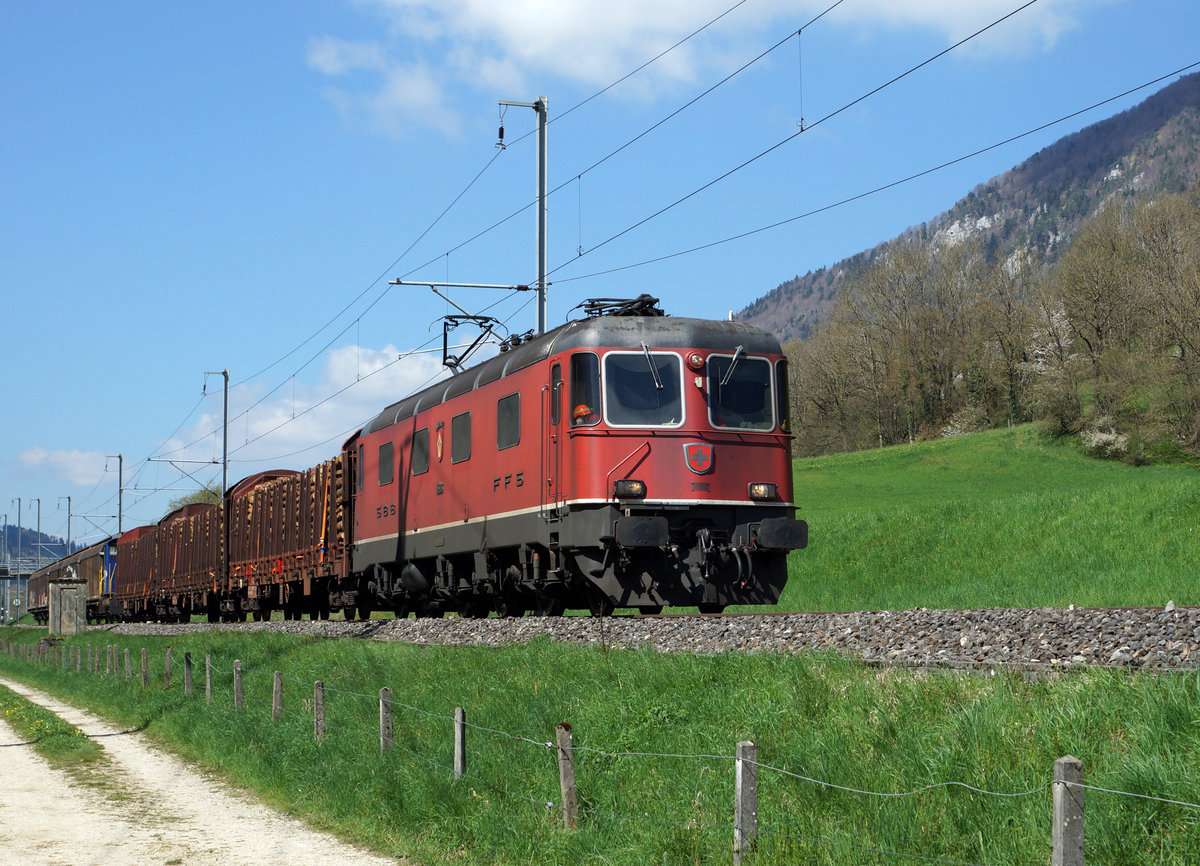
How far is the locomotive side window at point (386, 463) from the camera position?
2384cm

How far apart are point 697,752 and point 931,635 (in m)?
3.59

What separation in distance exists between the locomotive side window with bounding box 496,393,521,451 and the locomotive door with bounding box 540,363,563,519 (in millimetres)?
1104

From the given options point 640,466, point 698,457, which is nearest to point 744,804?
point 640,466

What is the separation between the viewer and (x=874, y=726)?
301 inches

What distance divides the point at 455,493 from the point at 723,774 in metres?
13.2

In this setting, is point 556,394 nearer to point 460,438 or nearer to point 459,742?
point 460,438

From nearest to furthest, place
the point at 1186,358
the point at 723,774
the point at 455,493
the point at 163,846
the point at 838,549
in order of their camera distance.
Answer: the point at 723,774
the point at 163,846
the point at 455,493
the point at 838,549
the point at 1186,358

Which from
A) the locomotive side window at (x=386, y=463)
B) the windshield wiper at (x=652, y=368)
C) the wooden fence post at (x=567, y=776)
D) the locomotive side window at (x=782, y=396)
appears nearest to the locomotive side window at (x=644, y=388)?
the windshield wiper at (x=652, y=368)

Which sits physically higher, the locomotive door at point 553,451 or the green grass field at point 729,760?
the locomotive door at point 553,451

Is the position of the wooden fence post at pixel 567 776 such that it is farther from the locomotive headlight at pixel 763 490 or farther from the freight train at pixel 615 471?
the locomotive headlight at pixel 763 490

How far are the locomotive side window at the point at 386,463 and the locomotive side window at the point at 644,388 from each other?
8387mm

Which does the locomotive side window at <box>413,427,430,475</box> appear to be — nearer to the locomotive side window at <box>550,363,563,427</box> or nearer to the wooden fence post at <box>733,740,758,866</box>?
the locomotive side window at <box>550,363,563,427</box>

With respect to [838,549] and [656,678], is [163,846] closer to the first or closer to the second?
[656,678]

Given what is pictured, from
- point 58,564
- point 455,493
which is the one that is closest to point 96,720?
point 455,493
